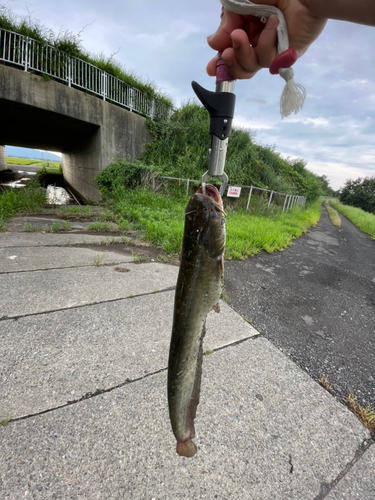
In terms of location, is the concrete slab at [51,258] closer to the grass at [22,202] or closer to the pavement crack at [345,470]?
the grass at [22,202]

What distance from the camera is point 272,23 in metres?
0.97

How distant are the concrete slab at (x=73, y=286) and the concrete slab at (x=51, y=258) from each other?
0.68 feet

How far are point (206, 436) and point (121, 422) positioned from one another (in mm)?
532

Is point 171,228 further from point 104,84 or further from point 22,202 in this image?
point 104,84

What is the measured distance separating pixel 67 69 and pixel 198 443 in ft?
35.1

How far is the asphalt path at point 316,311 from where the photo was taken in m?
2.17

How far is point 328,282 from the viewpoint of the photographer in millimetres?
4406

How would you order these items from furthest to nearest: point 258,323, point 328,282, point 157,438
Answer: point 328,282 < point 258,323 < point 157,438

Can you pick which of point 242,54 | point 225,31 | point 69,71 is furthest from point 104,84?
point 242,54

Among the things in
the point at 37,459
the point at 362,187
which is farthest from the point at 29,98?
the point at 362,187

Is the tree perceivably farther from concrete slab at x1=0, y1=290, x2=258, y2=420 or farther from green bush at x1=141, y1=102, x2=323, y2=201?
concrete slab at x1=0, y1=290, x2=258, y2=420

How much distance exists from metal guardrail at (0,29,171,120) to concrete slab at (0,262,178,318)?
7843mm

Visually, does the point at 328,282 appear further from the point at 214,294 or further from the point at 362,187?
the point at 362,187

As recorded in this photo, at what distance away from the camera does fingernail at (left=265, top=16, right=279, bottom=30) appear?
96 cm
